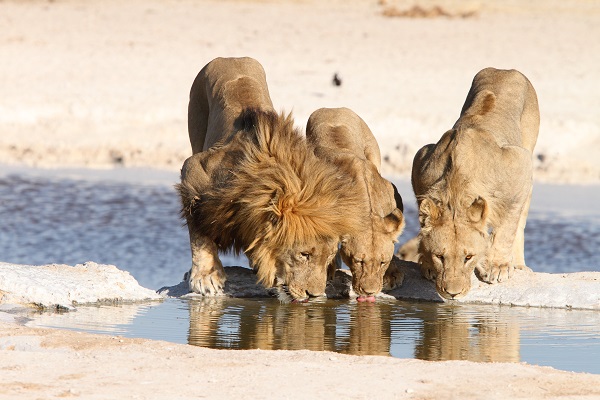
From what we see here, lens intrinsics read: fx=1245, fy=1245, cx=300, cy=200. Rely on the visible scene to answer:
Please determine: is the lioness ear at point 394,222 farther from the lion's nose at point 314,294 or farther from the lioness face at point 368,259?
the lion's nose at point 314,294

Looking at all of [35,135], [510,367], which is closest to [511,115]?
[510,367]

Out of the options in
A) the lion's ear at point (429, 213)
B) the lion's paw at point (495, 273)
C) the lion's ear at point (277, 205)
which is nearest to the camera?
the lion's ear at point (277, 205)

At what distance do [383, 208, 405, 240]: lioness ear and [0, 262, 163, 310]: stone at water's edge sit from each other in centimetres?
154

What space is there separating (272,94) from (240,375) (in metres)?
11.7

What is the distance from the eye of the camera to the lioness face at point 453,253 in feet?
24.1

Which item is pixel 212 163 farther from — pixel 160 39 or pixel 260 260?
pixel 160 39

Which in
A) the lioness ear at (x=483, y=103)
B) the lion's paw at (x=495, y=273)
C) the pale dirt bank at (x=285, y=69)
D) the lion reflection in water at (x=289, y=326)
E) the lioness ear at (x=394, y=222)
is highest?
the pale dirt bank at (x=285, y=69)

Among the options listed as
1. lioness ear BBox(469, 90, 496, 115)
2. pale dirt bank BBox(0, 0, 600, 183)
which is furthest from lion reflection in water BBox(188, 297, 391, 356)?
pale dirt bank BBox(0, 0, 600, 183)

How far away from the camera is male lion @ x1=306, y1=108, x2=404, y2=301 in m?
7.17

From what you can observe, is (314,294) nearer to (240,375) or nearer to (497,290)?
(497,290)

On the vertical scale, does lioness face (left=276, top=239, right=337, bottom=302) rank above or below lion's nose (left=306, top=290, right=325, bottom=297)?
above

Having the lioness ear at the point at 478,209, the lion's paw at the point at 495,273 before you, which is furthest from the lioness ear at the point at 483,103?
the lioness ear at the point at 478,209

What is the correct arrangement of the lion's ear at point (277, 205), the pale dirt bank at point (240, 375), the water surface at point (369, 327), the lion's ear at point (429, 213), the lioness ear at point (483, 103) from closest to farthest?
the pale dirt bank at point (240, 375) → the water surface at point (369, 327) → the lion's ear at point (277, 205) → the lion's ear at point (429, 213) → the lioness ear at point (483, 103)

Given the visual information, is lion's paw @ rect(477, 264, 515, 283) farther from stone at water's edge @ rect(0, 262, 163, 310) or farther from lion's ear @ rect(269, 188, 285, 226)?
stone at water's edge @ rect(0, 262, 163, 310)
